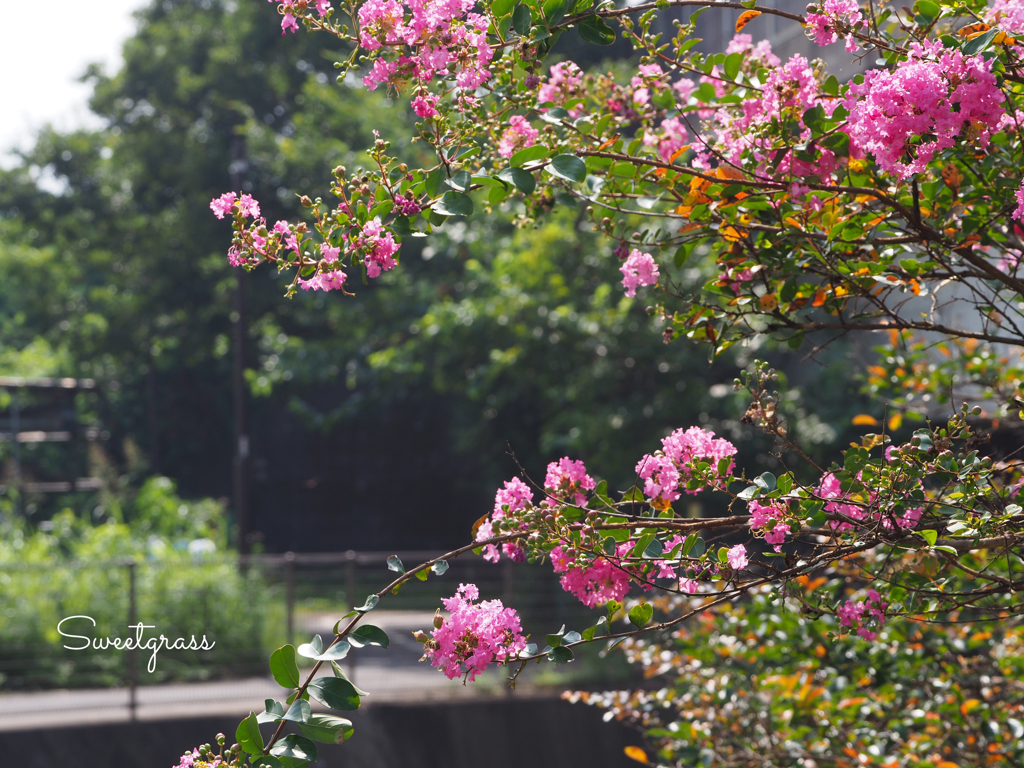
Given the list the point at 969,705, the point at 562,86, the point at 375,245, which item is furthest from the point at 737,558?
the point at 969,705

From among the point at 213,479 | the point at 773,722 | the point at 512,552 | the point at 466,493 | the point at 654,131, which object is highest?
the point at 213,479

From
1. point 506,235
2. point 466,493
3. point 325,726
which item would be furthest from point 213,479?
point 325,726

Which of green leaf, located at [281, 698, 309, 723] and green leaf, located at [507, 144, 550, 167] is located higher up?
green leaf, located at [507, 144, 550, 167]

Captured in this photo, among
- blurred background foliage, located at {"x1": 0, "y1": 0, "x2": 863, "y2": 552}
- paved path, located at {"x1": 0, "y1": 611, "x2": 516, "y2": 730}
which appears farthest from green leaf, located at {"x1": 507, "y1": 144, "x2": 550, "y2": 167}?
blurred background foliage, located at {"x1": 0, "y1": 0, "x2": 863, "y2": 552}

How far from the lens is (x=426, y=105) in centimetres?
180

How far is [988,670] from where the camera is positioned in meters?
3.17

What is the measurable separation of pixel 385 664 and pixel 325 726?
7.31m

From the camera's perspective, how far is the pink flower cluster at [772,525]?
183 cm

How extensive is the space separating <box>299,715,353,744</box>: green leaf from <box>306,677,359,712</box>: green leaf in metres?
0.03

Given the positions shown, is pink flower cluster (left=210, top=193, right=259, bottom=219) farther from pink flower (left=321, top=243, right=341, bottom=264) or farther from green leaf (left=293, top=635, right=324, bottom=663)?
green leaf (left=293, top=635, right=324, bottom=663)

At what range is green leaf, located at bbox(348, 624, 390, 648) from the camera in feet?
5.32

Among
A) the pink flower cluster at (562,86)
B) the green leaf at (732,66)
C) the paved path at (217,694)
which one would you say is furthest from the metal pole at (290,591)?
the green leaf at (732,66)

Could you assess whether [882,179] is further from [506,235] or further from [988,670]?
[506,235]

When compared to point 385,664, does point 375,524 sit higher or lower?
higher
